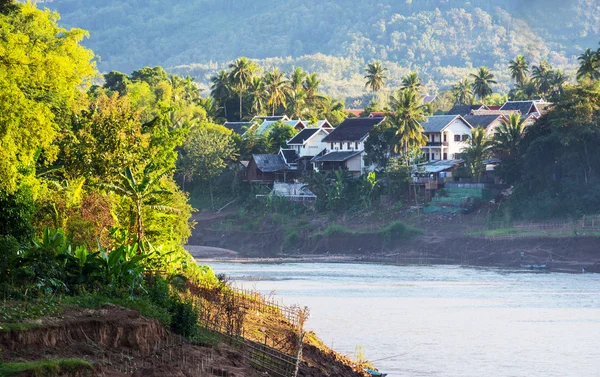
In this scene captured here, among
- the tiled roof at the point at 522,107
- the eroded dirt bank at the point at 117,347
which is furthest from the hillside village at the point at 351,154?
the eroded dirt bank at the point at 117,347

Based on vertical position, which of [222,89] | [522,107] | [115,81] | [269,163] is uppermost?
[222,89]

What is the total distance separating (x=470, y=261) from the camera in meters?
78.4

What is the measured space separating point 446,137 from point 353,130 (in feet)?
30.5

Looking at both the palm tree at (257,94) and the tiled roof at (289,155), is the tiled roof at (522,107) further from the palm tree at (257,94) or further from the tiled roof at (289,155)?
the palm tree at (257,94)

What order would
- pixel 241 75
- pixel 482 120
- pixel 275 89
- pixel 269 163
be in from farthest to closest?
1. pixel 275 89
2. pixel 241 75
3. pixel 482 120
4. pixel 269 163

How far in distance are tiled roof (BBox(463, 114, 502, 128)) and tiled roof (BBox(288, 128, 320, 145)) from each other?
1625 cm

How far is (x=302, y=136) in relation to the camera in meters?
108

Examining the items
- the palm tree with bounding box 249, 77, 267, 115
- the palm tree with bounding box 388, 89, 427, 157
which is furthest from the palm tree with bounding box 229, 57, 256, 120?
the palm tree with bounding box 388, 89, 427, 157

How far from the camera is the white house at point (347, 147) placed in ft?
326

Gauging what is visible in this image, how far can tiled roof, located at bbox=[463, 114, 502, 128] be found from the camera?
4161 inches

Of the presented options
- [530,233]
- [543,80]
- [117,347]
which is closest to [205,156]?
[530,233]

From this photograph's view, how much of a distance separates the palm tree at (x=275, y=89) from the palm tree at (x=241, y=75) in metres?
2.48

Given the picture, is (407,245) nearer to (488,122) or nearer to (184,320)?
(488,122)

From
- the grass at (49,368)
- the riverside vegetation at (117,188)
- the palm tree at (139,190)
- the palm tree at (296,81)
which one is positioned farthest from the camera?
the palm tree at (296,81)
